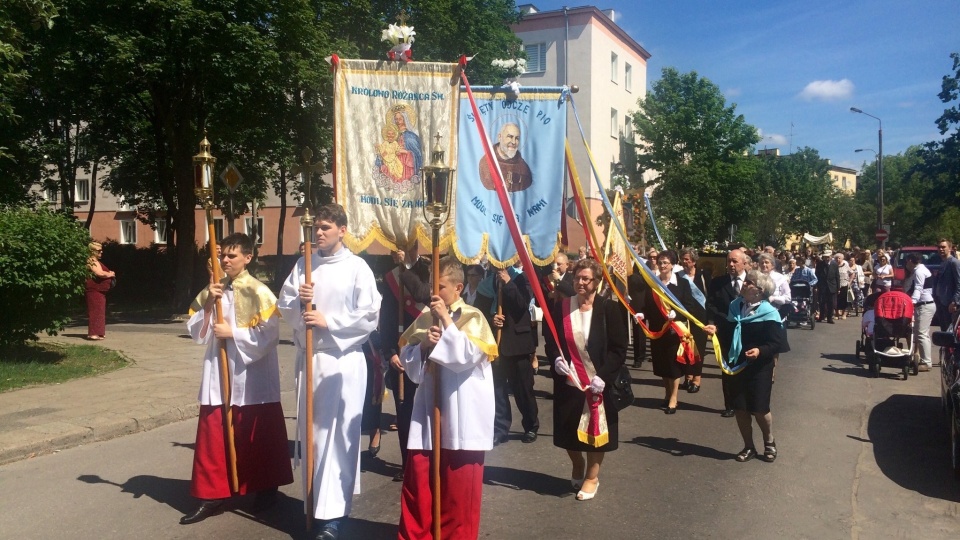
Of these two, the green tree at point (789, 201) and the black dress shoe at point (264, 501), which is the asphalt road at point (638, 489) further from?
the green tree at point (789, 201)

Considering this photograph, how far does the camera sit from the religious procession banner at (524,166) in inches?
297

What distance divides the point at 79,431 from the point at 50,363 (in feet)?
14.0

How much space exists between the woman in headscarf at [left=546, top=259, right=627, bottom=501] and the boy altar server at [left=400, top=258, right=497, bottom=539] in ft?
4.30

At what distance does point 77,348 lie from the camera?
12656 mm

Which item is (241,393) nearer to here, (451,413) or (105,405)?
(451,413)

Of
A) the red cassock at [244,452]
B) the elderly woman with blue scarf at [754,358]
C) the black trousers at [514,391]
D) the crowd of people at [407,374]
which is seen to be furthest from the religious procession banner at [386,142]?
the elderly woman with blue scarf at [754,358]

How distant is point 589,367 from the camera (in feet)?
19.1

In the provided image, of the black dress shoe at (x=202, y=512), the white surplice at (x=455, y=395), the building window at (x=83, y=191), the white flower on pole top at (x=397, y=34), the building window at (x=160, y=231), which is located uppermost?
the building window at (x=83, y=191)

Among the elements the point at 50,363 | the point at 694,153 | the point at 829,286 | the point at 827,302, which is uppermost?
the point at 694,153

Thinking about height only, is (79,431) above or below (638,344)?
below

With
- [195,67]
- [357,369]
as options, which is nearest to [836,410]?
[357,369]

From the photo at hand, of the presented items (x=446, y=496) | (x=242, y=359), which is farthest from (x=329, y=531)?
(x=242, y=359)

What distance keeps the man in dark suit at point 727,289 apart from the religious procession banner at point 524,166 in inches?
78.9

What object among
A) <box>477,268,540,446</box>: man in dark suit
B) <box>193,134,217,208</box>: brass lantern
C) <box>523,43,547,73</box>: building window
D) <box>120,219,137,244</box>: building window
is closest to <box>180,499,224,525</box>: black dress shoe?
<box>193,134,217,208</box>: brass lantern
